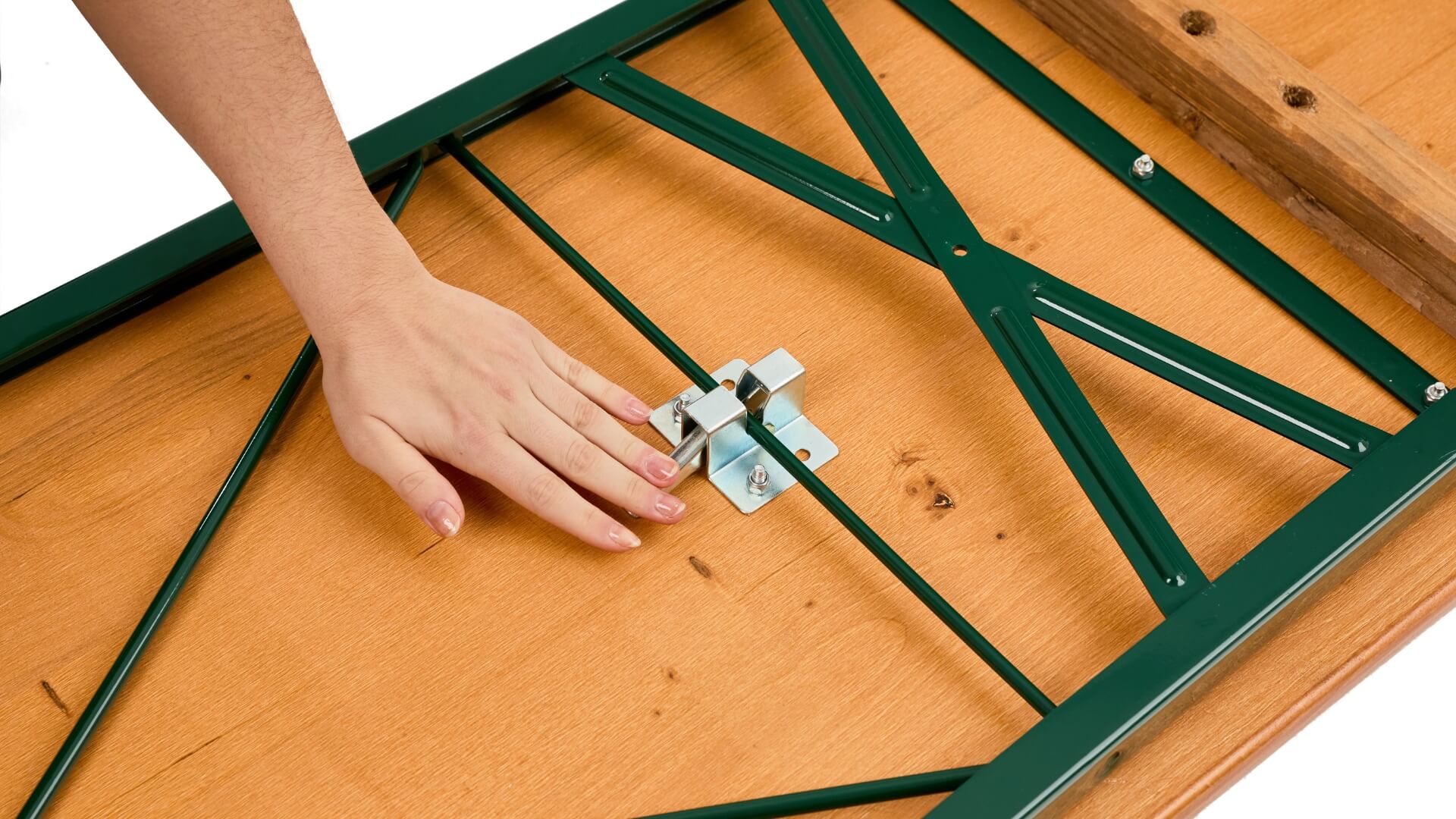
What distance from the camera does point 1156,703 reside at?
944mm

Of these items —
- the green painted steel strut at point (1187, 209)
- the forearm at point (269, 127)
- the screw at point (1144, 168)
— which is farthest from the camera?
the screw at point (1144, 168)

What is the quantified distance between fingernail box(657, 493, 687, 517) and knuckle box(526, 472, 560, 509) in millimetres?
71

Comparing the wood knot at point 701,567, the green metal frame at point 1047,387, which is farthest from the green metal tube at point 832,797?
the wood knot at point 701,567

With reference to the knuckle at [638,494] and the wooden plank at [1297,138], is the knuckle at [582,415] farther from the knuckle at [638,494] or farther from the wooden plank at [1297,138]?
the wooden plank at [1297,138]

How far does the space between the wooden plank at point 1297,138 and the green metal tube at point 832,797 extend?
56 cm

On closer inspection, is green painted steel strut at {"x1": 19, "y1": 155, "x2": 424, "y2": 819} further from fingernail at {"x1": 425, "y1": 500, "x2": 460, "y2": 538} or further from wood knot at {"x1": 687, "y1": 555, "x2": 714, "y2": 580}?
wood knot at {"x1": 687, "y1": 555, "x2": 714, "y2": 580}

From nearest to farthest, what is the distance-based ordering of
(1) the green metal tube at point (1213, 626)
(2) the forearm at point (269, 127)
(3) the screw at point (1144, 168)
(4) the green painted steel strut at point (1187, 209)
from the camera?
1. (1) the green metal tube at point (1213, 626)
2. (2) the forearm at point (269, 127)
3. (4) the green painted steel strut at point (1187, 209)
4. (3) the screw at point (1144, 168)

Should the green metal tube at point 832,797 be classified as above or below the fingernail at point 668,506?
below

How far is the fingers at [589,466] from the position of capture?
1052mm

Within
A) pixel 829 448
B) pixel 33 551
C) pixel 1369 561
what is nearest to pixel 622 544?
pixel 829 448

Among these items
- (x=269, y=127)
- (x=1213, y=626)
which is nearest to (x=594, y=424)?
(x=269, y=127)

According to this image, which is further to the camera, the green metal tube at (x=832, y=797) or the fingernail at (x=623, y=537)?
the fingernail at (x=623, y=537)

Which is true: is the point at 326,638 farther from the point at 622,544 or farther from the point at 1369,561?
the point at 1369,561

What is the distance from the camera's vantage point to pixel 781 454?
1.06m
